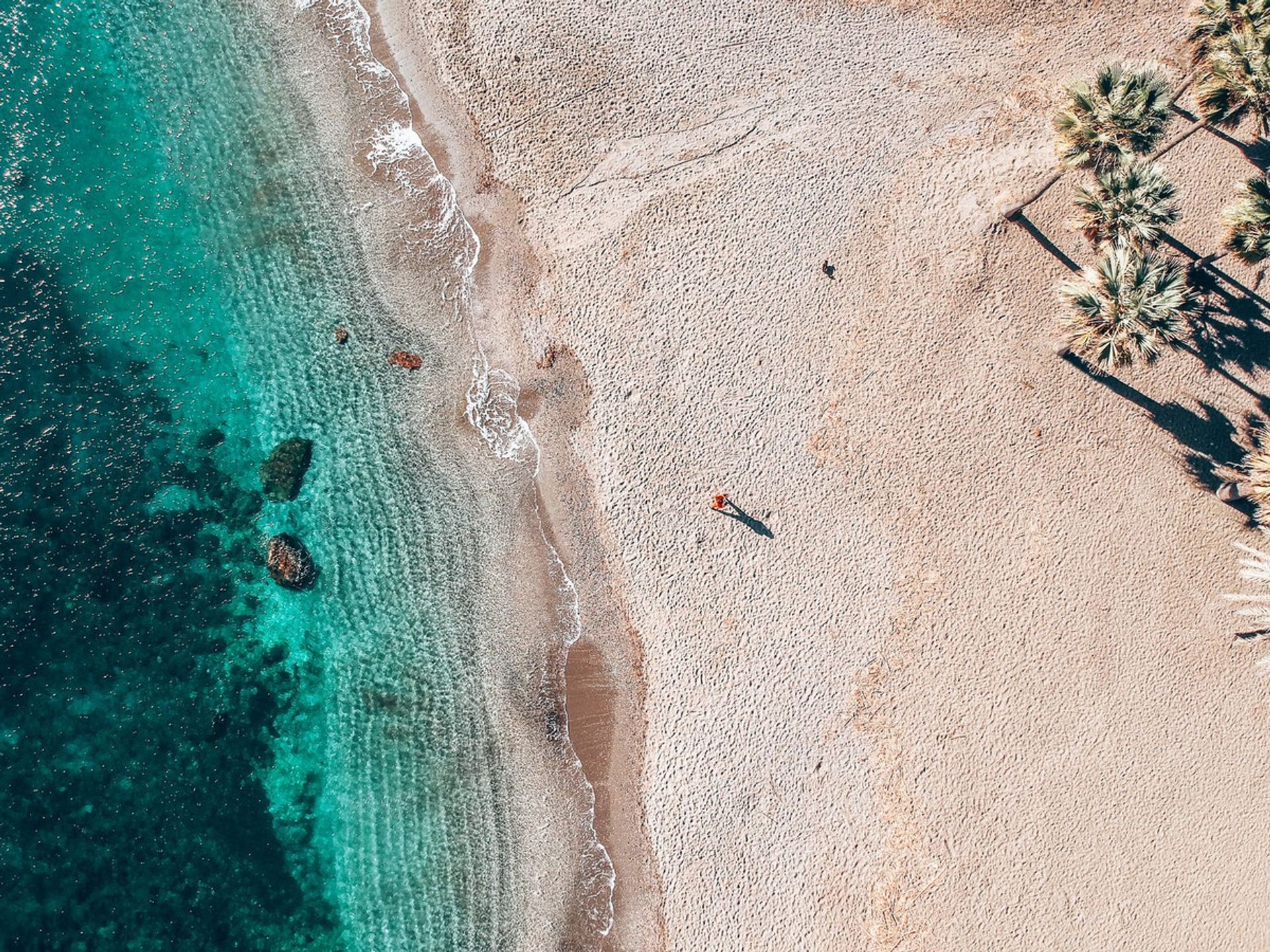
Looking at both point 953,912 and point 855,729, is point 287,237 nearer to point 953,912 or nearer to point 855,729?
point 855,729

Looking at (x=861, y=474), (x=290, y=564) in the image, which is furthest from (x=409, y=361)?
(x=861, y=474)

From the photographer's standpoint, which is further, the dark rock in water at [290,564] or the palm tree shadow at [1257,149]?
the palm tree shadow at [1257,149]

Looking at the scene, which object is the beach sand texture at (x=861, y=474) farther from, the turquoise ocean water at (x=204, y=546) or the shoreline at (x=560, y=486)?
the turquoise ocean water at (x=204, y=546)

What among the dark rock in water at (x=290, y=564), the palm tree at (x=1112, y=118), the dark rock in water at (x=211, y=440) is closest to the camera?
the palm tree at (x=1112, y=118)

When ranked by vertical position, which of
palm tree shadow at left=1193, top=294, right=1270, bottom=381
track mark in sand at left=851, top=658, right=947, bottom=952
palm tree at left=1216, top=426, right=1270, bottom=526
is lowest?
track mark in sand at left=851, top=658, right=947, bottom=952

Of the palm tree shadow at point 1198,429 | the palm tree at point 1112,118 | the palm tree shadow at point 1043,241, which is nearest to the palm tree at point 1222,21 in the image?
the palm tree at point 1112,118

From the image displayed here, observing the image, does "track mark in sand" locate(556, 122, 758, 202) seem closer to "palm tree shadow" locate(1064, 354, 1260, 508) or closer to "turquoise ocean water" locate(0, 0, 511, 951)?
"turquoise ocean water" locate(0, 0, 511, 951)

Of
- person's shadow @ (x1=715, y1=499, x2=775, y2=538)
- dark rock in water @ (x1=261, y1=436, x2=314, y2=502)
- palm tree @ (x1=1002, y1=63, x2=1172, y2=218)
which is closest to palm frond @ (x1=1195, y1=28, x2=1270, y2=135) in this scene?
palm tree @ (x1=1002, y1=63, x2=1172, y2=218)
